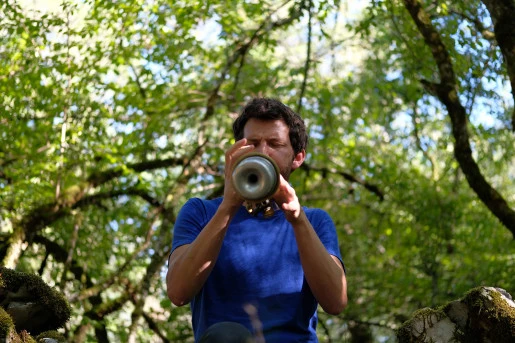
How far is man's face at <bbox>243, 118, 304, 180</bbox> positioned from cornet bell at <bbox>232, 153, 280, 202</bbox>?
399mm

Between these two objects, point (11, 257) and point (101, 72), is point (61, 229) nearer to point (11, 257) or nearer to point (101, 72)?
point (11, 257)

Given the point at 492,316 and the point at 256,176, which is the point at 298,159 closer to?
the point at 256,176

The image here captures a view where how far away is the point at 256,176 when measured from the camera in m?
2.95

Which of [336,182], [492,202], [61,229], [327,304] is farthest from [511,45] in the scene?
[336,182]

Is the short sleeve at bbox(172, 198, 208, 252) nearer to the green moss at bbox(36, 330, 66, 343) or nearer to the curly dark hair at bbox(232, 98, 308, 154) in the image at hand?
the curly dark hair at bbox(232, 98, 308, 154)

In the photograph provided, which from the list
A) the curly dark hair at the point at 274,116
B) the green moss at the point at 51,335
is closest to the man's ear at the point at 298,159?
the curly dark hair at the point at 274,116

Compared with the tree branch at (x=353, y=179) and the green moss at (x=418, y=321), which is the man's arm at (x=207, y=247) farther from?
the tree branch at (x=353, y=179)

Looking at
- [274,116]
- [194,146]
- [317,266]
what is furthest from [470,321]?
[194,146]

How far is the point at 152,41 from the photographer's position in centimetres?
948

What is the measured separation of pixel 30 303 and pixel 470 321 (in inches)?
74.0

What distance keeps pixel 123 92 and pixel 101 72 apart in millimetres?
730

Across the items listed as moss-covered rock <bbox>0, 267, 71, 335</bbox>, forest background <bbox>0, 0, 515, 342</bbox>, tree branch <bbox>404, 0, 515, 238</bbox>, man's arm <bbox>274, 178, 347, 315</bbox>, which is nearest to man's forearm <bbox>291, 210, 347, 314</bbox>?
man's arm <bbox>274, 178, 347, 315</bbox>

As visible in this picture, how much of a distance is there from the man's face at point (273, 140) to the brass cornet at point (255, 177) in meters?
0.40

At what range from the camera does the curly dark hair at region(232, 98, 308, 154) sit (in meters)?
3.50
